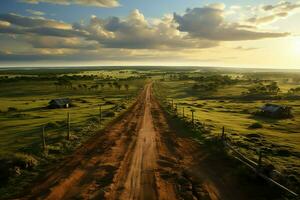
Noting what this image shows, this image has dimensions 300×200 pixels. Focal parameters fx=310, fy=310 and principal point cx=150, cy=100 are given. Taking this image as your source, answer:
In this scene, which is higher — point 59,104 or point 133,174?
point 133,174

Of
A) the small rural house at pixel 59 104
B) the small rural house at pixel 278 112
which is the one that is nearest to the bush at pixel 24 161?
the small rural house at pixel 59 104

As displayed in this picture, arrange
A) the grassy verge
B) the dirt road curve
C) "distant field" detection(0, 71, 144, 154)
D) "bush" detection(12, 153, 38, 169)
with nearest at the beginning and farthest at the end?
the dirt road curve
the grassy verge
"bush" detection(12, 153, 38, 169)
"distant field" detection(0, 71, 144, 154)

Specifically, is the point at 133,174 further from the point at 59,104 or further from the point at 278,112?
the point at 59,104

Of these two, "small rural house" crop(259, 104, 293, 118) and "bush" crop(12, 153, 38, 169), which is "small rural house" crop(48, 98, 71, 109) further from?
"bush" crop(12, 153, 38, 169)

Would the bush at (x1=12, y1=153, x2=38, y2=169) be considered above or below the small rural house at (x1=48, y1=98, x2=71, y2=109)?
above

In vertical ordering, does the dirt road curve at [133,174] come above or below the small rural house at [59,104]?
above

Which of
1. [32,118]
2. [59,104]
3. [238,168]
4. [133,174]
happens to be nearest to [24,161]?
[133,174]

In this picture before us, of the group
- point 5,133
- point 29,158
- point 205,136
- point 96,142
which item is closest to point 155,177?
point 29,158

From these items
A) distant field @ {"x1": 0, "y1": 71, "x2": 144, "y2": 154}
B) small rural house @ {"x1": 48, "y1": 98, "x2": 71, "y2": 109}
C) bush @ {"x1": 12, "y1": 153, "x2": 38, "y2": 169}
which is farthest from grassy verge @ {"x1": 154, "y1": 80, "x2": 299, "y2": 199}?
small rural house @ {"x1": 48, "y1": 98, "x2": 71, "y2": 109}

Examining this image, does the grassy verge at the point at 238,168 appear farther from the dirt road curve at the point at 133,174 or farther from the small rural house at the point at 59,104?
the small rural house at the point at 59,104
